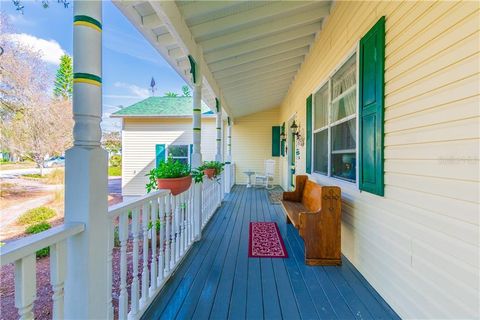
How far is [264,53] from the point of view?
416 cm

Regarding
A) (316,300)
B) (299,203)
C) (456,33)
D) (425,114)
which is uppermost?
(456,33)

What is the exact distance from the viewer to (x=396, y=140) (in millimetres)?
1791

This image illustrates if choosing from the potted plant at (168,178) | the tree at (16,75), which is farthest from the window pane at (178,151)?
the potted plant at (168,178)

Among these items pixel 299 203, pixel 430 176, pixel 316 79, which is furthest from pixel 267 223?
pixel 430 176

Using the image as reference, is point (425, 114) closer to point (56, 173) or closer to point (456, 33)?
point (456, 33)

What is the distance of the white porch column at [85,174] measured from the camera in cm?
109

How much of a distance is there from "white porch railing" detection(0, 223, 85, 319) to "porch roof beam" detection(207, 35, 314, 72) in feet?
12.0

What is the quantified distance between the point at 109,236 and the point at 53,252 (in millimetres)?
342

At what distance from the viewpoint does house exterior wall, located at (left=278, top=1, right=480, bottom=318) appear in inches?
46.8

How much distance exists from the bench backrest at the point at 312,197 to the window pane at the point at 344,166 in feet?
1.06

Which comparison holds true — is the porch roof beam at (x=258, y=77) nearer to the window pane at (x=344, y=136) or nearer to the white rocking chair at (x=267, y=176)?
the window pane at (x=344, y=136)

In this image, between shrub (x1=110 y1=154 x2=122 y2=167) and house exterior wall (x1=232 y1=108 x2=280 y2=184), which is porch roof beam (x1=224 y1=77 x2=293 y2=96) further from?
shrub (x1=110 y1=154 x2=122 y2=167)

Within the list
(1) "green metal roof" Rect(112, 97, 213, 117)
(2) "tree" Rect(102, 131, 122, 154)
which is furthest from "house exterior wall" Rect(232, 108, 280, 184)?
(2) "tree" Rect(102, 131, 122, 154)

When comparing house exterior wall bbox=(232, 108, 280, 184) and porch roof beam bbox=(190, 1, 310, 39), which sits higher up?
porch roof beam bbox=(190, 1, 310, 39)
